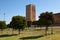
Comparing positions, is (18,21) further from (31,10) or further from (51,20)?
(31,10)

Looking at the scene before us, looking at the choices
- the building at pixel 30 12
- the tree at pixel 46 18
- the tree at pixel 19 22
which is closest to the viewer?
the tree at pixel 46 18

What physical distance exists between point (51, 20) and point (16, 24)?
Result: 38.9ft

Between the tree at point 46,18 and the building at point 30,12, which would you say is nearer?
the tree at point 46,18

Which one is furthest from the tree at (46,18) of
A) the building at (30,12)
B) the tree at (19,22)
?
the building at (30,12)

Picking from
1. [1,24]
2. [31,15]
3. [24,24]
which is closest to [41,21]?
[24,24]

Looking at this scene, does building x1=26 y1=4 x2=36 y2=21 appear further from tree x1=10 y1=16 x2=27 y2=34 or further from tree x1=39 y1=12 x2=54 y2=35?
tree x1=39 y1=12 x2=54 y2=35

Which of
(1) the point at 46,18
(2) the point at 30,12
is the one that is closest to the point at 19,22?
(1) the point at 46,18

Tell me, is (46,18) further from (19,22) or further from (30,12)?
(30,12)

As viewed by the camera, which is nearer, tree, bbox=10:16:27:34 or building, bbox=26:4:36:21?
tree, bbox=10:16:27:34

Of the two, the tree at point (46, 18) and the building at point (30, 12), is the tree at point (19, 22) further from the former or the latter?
the building at point (30, 12)

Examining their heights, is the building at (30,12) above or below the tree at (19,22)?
above

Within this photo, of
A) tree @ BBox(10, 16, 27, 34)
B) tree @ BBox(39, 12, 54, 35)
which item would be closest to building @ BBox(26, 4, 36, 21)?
tree @ BBox(10, 16, 27, 34)

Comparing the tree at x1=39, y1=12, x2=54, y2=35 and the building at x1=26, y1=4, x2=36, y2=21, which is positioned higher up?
the building at x1=26, y1=4, x2=36, y2=21

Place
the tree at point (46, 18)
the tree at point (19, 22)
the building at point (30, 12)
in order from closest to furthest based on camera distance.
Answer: the tree at point (46, 18), the tree at point (19, 22), the building at point (30, 12)
